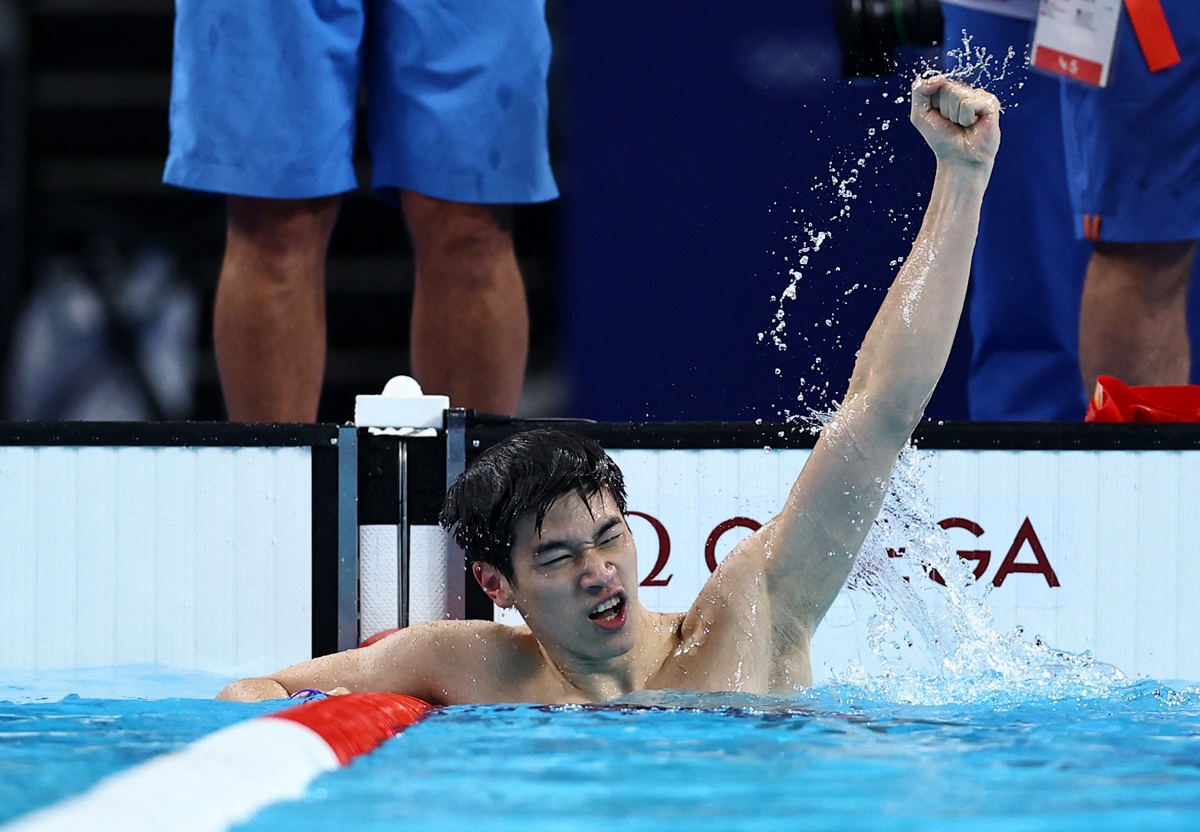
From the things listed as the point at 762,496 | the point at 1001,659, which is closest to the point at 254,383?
the point at 762,496

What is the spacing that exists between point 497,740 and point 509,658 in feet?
1.12

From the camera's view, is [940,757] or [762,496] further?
[762,496]

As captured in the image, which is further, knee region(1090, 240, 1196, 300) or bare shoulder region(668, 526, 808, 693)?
knee region(1090, 240, 1196, 300)

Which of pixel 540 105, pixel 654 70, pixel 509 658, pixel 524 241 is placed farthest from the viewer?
pixel 524 241

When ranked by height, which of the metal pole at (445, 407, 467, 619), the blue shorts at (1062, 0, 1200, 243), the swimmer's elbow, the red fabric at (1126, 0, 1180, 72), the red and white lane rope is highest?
the red fabric at (1126, 0, 1180, 72)

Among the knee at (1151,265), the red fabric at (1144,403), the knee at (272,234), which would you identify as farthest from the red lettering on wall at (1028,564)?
the knee at (272,234)

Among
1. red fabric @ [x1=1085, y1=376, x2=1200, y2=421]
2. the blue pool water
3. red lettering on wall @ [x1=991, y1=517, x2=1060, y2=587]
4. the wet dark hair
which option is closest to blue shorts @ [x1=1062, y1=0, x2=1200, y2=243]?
red fabric @ [x1=1085, y1=376, x2=1200, y2=421]

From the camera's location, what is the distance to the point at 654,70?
13.7ft

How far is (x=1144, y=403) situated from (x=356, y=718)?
5.87ft

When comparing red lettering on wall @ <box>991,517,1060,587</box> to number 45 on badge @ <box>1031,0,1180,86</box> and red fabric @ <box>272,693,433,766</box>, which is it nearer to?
red fabric @ <box>272,693,433,766</box>

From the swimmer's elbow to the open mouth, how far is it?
493mm

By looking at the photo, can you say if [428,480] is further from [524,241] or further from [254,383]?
[524,241]

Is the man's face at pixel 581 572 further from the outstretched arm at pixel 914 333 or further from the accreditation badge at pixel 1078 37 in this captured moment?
the accreditation badge at pixel 1078 37

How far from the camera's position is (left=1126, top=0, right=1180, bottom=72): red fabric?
360cm
